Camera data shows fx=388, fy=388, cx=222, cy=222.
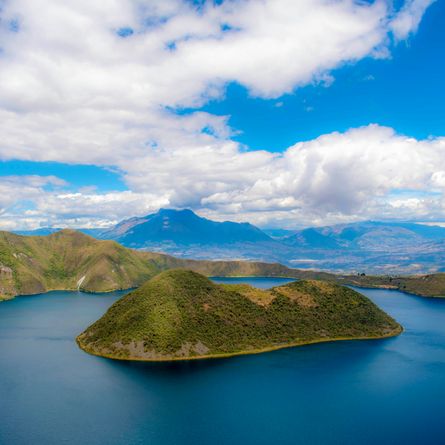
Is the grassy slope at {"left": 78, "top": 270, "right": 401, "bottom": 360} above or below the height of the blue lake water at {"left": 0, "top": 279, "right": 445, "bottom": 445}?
above

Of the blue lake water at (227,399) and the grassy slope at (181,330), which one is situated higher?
the grassy slope at (181,330)

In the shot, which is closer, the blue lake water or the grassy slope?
the blue lake water

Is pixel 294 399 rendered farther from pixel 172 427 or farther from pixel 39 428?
pixel 39 428

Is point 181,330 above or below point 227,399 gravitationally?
above

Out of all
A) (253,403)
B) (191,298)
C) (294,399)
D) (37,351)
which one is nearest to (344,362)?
(294,399)

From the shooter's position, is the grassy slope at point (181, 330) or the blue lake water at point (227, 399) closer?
the blue lake water at point (227, 399)

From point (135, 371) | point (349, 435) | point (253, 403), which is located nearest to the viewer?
point (349, 435)

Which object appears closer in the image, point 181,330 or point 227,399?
point 227,399

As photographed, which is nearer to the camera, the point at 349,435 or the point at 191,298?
the point at 349,435
